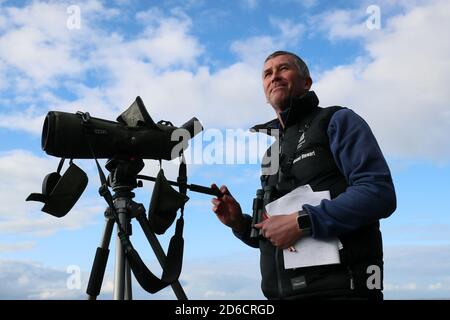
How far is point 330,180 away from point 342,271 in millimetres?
569

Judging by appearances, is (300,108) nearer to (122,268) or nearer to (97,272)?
(122,268)

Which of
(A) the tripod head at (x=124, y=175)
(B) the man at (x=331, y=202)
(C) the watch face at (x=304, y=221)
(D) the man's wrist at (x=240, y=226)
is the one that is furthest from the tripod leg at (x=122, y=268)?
(C) the watch face at (x=304, y=221)

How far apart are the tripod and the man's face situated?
45.4 inches

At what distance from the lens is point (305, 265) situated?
2.71 meters

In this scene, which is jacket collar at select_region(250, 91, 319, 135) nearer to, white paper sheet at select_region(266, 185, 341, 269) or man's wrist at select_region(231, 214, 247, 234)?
white paper sheet at select_region(266, 185, 341, 269)

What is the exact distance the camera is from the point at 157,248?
338 cm

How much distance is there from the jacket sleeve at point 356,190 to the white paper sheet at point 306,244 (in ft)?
0.28

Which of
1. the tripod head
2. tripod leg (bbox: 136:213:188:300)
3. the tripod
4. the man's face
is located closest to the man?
the man's face

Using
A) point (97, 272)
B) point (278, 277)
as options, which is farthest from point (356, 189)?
point (97, 272)

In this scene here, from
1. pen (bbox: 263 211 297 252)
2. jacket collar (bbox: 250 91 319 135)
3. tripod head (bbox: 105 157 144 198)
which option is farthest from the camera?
tripod head (bbox: 105 157 144 198)

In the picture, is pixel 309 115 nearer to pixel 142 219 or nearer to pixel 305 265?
pixel 305 265

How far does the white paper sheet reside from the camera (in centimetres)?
269

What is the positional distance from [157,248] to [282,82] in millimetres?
1563

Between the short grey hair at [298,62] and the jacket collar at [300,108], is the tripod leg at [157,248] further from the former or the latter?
the short grey hair at [298,62]
